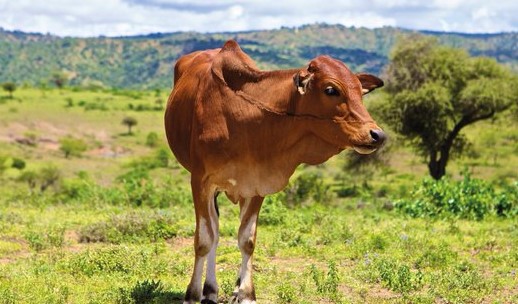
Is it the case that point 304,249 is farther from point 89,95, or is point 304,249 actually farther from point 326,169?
point 89,95

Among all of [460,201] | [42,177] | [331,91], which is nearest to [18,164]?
[42,177]

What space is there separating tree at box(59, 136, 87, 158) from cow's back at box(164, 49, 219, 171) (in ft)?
197

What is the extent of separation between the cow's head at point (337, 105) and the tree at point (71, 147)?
203 feet

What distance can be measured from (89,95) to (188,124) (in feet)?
323

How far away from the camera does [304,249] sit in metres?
9.40

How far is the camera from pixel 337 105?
5.00 m

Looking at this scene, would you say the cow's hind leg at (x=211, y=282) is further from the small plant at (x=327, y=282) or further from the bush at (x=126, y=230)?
the bush at (x=126, y=230)

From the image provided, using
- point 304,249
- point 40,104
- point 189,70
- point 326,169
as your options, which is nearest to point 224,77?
point 189,70

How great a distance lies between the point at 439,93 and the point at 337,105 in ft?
84.9

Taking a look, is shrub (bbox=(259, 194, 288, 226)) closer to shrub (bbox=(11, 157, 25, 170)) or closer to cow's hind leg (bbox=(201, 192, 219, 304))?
cow's hind leg (bbox=(201, 192, 219, 304))

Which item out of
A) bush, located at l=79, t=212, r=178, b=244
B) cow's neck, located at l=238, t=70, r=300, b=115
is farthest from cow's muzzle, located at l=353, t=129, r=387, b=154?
bush, located at l=79, t=212, r=178, b=244

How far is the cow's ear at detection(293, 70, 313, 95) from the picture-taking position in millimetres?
5113

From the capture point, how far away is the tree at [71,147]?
212 ft

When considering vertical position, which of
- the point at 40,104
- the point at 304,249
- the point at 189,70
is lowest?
the point at 304,249
